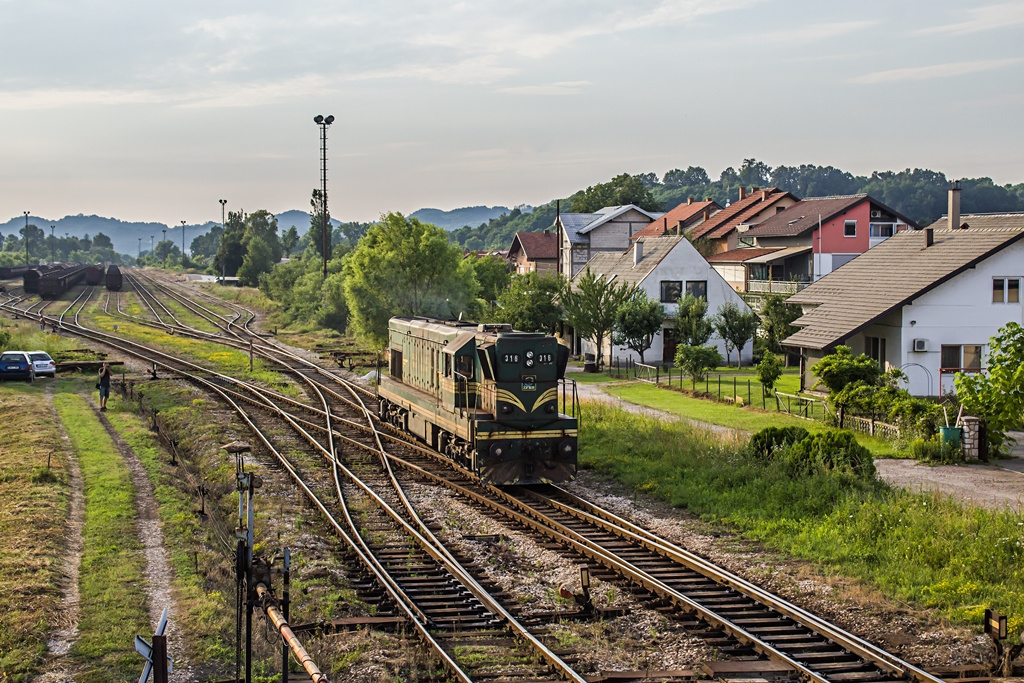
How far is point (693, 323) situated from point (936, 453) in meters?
22.7

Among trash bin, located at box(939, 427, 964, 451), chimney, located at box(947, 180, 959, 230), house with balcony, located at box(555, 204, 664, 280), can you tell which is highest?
house with balcony, located at box(555, 204, 664, 280)

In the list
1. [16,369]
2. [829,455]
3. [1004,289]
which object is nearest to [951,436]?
[829,455]

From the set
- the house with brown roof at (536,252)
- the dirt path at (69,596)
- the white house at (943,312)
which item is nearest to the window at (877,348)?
the white house at (943,312)

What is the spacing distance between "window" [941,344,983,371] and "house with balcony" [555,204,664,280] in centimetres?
4753

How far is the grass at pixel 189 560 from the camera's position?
12.1m

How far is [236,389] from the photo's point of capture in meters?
37.4

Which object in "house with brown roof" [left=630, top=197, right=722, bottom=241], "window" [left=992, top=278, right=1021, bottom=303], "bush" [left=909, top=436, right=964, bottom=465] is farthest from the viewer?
"house with brown roof" [left=630, top=197, right=722, bottom=241]

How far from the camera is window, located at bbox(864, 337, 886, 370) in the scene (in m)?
35.7

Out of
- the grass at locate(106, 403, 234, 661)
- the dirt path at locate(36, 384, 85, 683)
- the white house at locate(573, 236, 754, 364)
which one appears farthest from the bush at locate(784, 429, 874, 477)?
the white house at locate(573, 236, 754, 364)

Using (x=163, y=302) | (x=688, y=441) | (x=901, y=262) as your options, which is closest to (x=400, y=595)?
(x=688, y=441)

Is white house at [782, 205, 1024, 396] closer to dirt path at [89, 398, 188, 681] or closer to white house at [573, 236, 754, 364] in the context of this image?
white house at [573, 236, 754, 364]

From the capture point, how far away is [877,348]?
119 ft

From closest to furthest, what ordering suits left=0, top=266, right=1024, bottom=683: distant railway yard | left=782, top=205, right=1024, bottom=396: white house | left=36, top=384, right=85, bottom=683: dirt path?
1. left=36, top=384, right=85, bottom=683: dirt path
2. left=0, top=266, right=1024, bottom=683: distant railway yard
3. left=782, top=205, right=1024, bottom=396: white house

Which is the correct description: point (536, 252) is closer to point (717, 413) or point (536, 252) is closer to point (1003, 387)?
point (717, 413)
